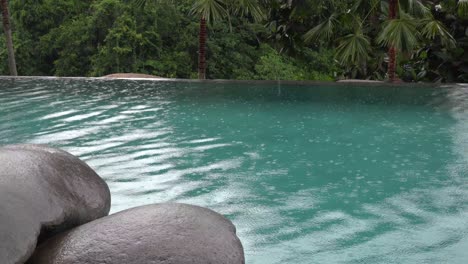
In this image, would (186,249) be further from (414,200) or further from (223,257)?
→ (414,200)

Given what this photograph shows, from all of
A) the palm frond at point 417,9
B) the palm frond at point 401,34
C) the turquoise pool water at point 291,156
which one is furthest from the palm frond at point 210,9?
the palm frond at point 417,9

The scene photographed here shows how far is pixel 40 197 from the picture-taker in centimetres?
363

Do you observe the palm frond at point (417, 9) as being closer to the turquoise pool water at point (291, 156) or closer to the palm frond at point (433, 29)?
the palm frond at point (433, 29)

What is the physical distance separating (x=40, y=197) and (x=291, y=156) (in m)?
5.09

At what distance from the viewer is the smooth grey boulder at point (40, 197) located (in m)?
3.30

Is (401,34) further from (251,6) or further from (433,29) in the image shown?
(251,6)

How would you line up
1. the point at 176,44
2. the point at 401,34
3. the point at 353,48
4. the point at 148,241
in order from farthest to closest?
1. the point at 176,44
2. the point at 353,48
3. the point at 401,34
4. the point at 148,241

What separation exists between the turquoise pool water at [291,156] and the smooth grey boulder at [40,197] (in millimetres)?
1456

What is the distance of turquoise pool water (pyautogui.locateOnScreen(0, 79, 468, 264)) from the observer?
5.33m

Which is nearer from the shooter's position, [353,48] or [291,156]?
[291,156]

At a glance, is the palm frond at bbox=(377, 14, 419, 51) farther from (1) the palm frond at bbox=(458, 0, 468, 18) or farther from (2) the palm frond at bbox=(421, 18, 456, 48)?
(1) the palm frond at bbox=(458, 0, 468, 18)

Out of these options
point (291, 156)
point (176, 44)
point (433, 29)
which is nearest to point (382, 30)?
point (433, 29)

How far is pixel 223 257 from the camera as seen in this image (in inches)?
131

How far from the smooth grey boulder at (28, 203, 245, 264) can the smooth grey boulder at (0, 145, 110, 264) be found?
15cm
